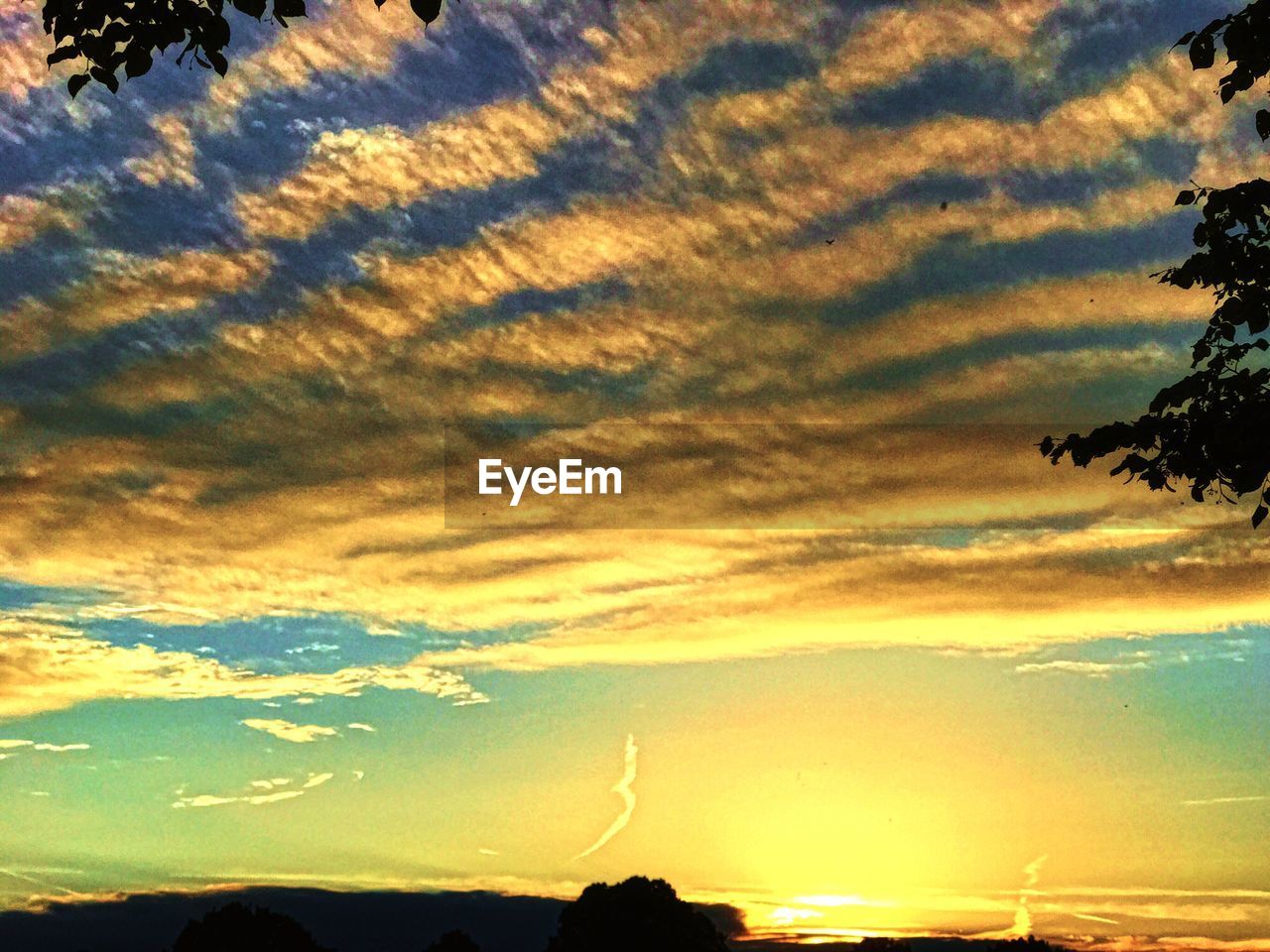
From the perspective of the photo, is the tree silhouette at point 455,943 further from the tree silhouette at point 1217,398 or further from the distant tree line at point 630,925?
the tree silhouette at point 1217,398

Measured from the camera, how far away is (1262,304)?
60.3 ft

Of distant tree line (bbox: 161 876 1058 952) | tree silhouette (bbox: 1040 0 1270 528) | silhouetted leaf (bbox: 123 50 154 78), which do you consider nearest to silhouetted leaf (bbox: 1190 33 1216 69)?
tree silhouette (bbox: 1040 0 1270 528)

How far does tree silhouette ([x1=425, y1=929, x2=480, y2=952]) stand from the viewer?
5438 centimetres

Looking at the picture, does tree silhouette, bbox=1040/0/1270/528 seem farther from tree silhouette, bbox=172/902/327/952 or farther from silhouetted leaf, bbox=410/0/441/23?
tree silhouette, bbox=172/902/327/952

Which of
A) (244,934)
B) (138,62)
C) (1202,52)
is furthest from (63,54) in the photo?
(244,934)

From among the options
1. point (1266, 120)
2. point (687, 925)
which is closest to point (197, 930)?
point (687, 925)

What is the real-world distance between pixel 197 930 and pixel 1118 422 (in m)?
42.1

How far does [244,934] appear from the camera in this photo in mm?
49781

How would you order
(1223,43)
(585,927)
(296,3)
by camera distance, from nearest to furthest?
(296,3)
(1223,43)
(585,927)

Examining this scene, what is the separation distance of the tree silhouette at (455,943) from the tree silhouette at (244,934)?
243 inches

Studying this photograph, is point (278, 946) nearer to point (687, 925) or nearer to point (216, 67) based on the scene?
point (687, 925)

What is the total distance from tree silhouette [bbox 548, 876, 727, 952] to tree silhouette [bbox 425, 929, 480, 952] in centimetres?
314

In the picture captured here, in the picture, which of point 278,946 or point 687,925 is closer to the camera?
point 278,946

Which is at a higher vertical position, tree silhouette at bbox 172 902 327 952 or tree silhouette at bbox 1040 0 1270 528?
tree silhouette at bbox 1040 0 1270 528
